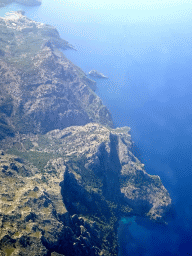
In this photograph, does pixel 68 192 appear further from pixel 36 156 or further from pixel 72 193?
pixel 36 156

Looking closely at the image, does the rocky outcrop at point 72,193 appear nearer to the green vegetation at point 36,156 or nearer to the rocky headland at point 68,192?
the rocky headland at point 68,192

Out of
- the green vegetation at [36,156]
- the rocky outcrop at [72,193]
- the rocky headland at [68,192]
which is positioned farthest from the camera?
the green vegetation at [36,156]

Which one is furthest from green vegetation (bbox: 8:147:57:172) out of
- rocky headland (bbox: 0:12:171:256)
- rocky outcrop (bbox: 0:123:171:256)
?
rocky outcrop (bbox: 0:123:171:256)

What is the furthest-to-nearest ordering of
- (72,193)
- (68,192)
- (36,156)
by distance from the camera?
(36,156)
(72,193)
(68,192)

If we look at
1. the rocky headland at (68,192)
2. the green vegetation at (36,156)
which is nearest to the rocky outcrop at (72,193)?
the rocky headland at (68,192)

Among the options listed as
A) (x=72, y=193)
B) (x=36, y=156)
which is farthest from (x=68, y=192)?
(x=36, y=156)

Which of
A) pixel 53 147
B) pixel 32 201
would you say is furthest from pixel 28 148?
pixel 32 201

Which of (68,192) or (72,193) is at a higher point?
(68,192)

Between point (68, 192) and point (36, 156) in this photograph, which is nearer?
point (68, 192)

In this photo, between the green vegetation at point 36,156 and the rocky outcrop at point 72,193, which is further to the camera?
the green vegetation at point 36,156

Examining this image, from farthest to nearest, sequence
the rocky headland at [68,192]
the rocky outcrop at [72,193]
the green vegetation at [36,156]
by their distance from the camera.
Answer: the green vegetation at [36,156] → the rocky outcrop at [72,193] → the rocky headland at [68,192]

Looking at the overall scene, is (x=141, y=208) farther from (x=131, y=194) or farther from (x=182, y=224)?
(x=182, y=224)
